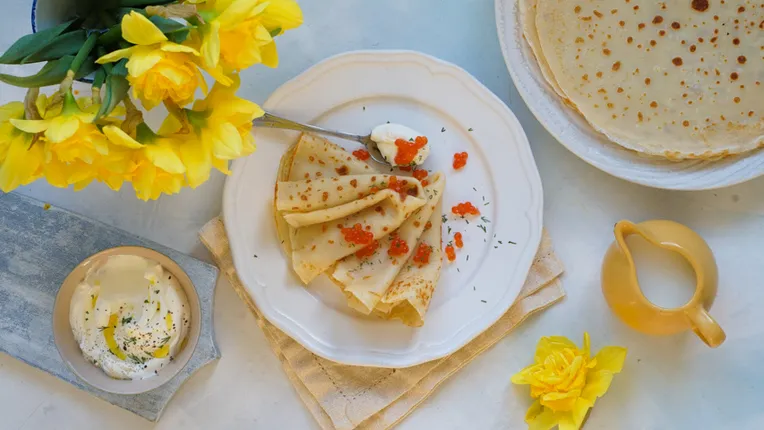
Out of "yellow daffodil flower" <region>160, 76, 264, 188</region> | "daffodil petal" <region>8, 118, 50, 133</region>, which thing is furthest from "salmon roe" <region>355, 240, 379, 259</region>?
"daffodil petal" <region>8, 118, 50, 133</region>

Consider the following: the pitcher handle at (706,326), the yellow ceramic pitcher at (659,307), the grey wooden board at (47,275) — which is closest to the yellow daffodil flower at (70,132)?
the grey wooden board at (47,275)

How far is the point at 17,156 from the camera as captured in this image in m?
1.03

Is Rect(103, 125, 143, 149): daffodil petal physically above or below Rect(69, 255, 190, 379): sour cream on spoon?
above

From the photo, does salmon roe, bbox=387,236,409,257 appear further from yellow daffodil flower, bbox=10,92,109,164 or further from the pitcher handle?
yellow daffodil flower, bbox=10,92,109,164

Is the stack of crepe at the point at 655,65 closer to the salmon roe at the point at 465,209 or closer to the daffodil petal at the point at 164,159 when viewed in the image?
the salmon roe at the point at 465,209

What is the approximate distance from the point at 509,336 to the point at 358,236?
46cm

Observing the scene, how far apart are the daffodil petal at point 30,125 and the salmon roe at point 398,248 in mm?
812

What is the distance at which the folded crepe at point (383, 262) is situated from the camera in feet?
5.10

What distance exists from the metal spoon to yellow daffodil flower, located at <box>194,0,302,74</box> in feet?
1.41

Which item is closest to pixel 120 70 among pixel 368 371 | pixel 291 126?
pixel 291 126

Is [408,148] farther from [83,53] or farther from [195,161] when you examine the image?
[83,53]

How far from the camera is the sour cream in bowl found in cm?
162

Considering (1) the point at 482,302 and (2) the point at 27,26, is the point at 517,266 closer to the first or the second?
(1) the point at 482,302

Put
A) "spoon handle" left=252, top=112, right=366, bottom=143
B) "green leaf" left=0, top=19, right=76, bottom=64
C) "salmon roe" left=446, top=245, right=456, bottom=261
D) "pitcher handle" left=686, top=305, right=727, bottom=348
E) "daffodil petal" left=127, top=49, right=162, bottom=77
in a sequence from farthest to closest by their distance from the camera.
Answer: "salmon roe" left=446, top=245, right=456, bottom=261 < "spoon handle" left=252, top=112, right=366, bottom=143 < "pitcher handle" left=686, top=305, right=727, bottom=348 < "green leaf" left=0, top=19, right=76, bottom=64 < "daffodil petal" left=127, top=49, right=162, bottom=77
